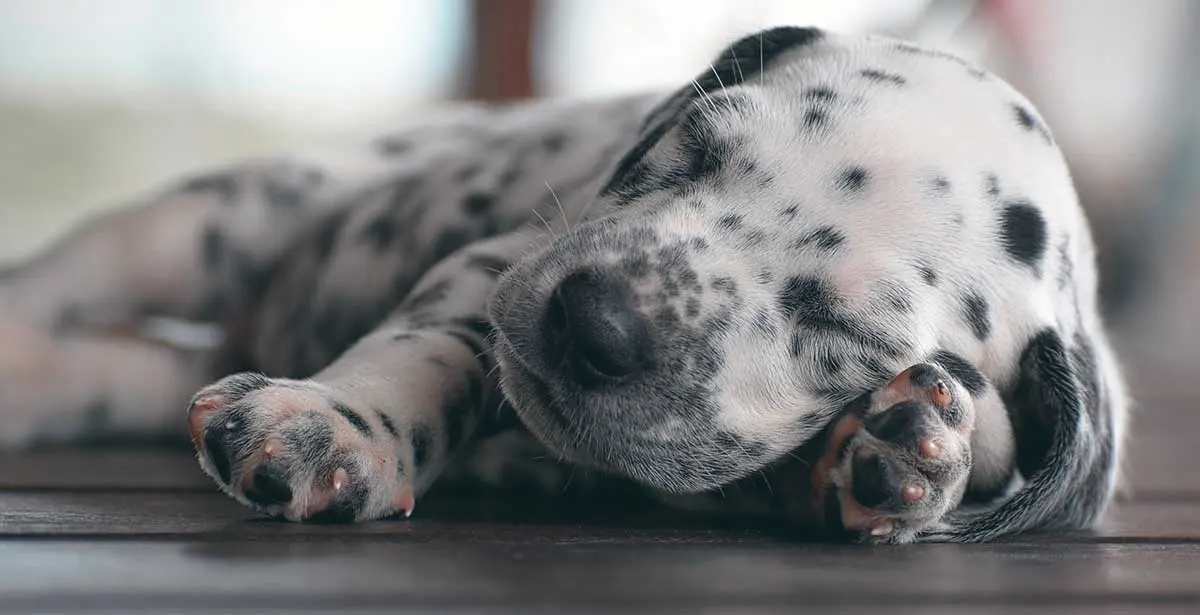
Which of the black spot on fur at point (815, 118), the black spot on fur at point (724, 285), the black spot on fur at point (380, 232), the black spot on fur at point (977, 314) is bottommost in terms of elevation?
the black spot on fur at point (380, 232)

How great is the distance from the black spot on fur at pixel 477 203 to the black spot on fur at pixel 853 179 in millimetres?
1343

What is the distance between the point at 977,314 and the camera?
105 inches

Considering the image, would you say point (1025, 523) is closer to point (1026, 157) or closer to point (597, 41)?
point (1026, 157)

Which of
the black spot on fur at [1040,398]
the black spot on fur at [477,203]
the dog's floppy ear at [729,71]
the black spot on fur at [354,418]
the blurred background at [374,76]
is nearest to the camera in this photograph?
the black spot on fur at [354,418]

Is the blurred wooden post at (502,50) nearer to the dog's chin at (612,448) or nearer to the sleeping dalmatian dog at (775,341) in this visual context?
the sleeping dalmatian dog at (775,341)

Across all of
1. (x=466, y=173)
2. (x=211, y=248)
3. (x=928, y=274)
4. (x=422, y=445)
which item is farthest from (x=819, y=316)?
(x=211, y=248)

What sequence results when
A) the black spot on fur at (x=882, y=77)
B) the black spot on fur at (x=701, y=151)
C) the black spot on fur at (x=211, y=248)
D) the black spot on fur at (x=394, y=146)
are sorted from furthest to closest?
the black spot on fur at (x=394, y=146), the black spot on fur at (x=211, y=248), the black spot on fur at (x=882, y=77), the black spot on fur at (x=701, y=151)

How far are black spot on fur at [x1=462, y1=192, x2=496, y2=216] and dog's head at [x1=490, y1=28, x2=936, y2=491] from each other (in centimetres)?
108

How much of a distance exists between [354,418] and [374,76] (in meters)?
7.71

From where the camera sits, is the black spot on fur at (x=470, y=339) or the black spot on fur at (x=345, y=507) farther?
the black spot on fur at (x=470, y=339)

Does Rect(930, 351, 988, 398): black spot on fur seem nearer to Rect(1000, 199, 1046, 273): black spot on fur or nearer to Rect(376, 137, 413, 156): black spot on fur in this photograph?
Rect(1000, 199, 1046, 273): black spot on fur

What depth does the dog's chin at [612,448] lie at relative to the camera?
244 cm

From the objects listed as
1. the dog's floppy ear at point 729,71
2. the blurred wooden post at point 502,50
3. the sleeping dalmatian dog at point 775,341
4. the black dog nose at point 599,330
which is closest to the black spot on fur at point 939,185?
the sleeping dalmatian dog at point 775,341

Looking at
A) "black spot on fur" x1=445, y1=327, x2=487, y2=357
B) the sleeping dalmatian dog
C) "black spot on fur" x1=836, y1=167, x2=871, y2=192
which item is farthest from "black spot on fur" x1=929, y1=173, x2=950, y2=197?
"black spot on fur" x1=445, y1=327, x2=487, y2=357
